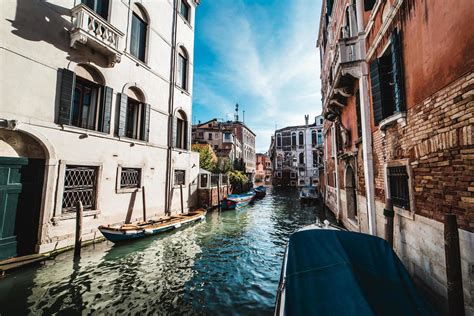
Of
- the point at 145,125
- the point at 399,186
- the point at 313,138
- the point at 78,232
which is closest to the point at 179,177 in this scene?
the point at 145,125

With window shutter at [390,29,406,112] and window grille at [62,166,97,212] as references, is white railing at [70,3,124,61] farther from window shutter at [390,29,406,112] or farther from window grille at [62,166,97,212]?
window shutter at [390,29,406,112]

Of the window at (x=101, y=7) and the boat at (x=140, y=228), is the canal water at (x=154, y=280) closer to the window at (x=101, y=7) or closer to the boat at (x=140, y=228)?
the boat at (x=140, y=228)

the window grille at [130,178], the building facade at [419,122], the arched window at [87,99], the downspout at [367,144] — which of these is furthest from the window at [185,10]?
the downspout at [367,144]

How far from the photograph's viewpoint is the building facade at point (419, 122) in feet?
8.71

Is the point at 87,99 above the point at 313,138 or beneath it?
beneath

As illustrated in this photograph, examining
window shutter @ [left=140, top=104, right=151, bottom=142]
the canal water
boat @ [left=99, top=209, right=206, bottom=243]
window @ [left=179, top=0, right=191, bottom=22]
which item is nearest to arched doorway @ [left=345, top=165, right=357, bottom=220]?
the canal water

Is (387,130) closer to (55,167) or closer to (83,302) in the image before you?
(83,302)

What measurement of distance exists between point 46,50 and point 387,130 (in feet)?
30.8

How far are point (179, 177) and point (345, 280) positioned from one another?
1039 centimetres

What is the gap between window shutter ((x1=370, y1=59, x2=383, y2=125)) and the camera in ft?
16.8

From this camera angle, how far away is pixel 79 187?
6.71 m

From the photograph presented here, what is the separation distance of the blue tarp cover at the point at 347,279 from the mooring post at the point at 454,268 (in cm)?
51

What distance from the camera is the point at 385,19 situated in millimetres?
4730

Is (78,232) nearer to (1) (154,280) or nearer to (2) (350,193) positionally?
(1) (154,280)
